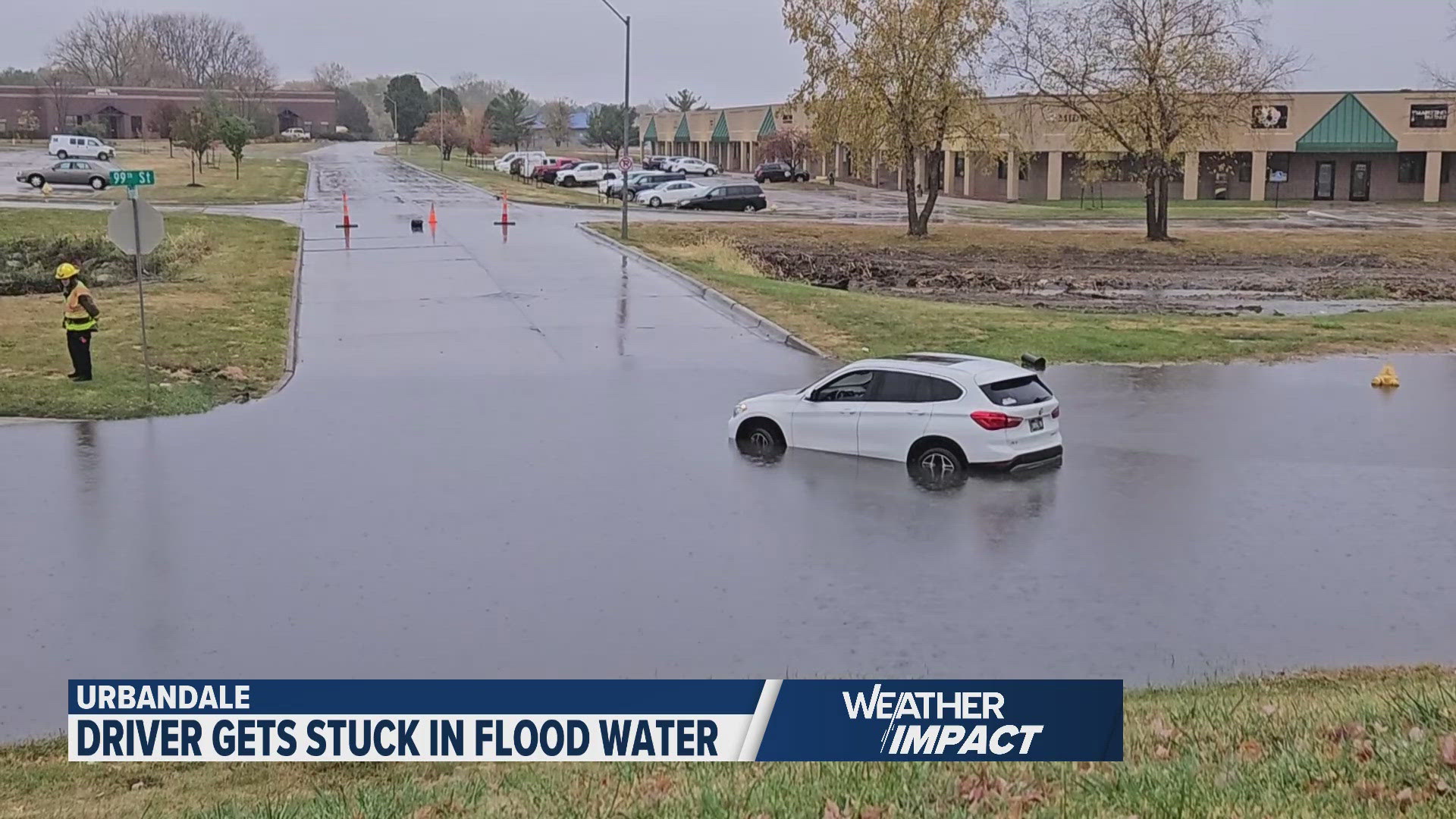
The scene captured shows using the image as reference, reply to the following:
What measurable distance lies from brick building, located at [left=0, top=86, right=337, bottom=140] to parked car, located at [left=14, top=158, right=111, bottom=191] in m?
60.9

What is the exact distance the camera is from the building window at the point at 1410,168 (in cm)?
8050

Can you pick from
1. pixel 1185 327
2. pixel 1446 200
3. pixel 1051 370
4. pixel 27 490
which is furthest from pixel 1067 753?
pixel 1446 200

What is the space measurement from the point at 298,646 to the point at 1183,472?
992cm

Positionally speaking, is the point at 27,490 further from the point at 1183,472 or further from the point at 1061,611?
the point at 1183,472

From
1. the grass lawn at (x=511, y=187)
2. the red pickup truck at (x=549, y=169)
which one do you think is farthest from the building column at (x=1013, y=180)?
the red pickup truck at (x=549, y=169)

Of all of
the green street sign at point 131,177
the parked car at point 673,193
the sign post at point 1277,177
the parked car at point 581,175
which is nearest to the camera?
the green street sign at point 131,177

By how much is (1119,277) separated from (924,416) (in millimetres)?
26076

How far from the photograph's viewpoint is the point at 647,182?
236 feet

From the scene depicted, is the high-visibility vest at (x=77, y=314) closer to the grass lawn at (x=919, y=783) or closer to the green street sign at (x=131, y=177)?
the green street sign at (x=131, y=177)

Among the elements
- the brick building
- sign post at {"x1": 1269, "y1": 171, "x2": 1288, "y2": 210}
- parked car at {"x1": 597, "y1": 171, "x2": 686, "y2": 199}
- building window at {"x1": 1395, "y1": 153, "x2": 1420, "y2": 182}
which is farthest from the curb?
the brick building

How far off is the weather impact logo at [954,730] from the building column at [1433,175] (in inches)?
3170

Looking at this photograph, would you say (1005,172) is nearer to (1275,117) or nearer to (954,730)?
(1275,117)

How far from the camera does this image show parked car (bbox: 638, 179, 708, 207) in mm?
65438

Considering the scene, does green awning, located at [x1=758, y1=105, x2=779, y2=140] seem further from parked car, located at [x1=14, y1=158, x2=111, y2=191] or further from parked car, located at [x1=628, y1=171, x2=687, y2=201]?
parked car, located at [x1=14, y1=158, x2=111, y2=191]
